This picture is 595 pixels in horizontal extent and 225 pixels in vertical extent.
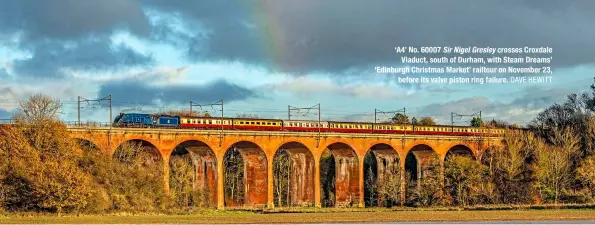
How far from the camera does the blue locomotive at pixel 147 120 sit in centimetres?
6850

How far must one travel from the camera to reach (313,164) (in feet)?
257

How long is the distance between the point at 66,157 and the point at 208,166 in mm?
27266

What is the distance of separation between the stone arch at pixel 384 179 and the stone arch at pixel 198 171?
61.5 feet

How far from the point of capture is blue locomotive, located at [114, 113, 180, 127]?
68500mm

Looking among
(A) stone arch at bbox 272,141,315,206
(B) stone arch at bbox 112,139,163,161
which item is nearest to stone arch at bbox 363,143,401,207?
(A) stone arch at bbox 272,141,315,206

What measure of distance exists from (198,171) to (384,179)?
21.0 m

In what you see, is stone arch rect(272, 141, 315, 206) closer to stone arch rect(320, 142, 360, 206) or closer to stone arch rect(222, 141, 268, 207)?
stone arch rect(320, 142, 360, 206)

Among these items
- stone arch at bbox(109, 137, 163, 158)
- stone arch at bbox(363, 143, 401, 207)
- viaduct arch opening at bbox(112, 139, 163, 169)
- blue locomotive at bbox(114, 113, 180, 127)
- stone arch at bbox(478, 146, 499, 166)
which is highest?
blue locomotive at bbox(114, 113, 180, 127)

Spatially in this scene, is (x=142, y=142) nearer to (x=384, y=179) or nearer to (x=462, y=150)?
(x=384, y=179)

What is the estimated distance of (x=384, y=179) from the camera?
81.6m

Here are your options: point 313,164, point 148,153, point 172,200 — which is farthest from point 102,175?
point 313,164

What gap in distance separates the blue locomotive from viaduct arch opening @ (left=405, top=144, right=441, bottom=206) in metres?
24.6

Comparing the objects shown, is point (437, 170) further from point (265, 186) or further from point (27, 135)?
point (27, 135)

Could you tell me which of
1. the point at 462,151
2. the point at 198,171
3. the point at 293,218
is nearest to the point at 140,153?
the point at 198,171
